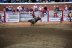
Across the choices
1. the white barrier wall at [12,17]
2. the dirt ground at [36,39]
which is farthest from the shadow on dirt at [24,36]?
the white barrier wall at [12,17]

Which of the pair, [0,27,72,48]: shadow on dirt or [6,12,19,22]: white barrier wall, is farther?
[6,12,19,22]: white barrier wall

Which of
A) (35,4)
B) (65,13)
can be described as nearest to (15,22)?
(65,13)

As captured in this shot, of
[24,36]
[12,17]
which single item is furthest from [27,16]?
[24,36]

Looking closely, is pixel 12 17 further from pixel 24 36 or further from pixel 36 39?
pixel 36 39

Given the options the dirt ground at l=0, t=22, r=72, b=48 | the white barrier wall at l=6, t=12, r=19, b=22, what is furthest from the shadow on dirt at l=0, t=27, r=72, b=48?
the white barrier wall at l=6, t=12, r=19, b=22

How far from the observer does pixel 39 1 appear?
37469 mm

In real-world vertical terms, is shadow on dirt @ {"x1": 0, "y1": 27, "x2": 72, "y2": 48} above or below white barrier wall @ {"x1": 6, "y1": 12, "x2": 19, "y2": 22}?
below

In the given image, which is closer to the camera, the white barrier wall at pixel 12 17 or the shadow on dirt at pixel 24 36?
the shadow on dirt at pixel 24 36

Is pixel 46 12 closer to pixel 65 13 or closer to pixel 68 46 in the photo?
pixel 65 13

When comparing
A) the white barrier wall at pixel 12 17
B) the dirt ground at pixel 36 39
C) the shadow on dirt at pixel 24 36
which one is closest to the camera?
the dirt ground at pixel 36 39

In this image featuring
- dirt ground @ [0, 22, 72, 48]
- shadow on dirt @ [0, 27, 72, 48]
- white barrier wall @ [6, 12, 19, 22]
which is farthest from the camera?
white barrier wall @ [6, 12, 19, 22]

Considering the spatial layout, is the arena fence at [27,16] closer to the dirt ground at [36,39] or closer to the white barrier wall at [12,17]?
the white barrier wall at [12,17]

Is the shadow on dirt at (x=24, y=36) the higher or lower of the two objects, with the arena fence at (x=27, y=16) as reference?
lower

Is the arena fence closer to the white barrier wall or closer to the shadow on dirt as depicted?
the white barrier wall
